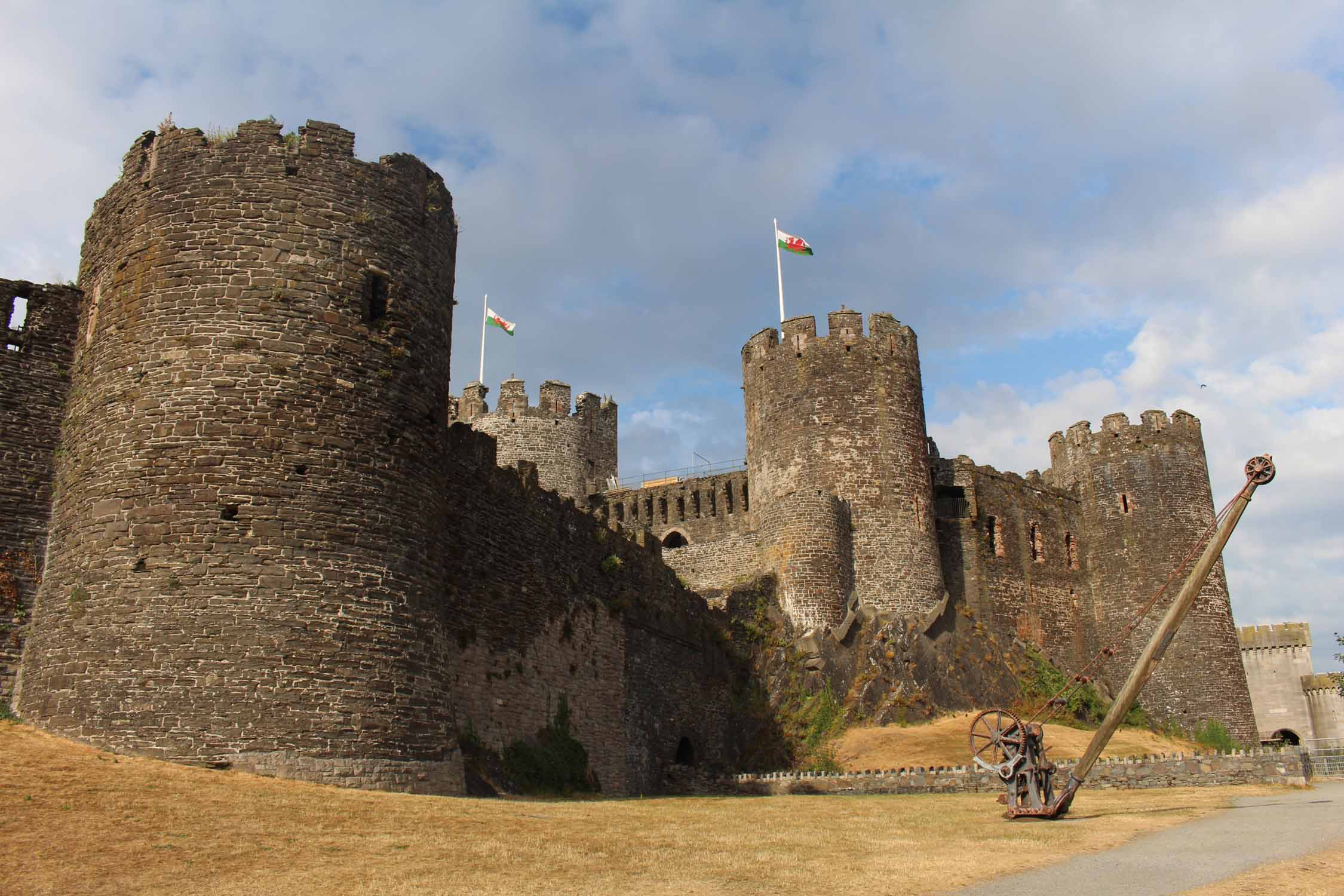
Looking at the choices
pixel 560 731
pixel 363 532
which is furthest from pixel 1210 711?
pixel 363 532

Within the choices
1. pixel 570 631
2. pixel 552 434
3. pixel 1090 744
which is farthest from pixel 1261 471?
pixel 552 434

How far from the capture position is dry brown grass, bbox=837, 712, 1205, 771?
29047 millimetres

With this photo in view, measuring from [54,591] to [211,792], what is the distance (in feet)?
14.4

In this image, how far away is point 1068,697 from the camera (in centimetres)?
3575

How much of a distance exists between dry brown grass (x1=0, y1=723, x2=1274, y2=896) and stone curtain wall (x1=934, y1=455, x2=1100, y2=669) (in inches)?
920

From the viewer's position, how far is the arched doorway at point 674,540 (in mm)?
38688

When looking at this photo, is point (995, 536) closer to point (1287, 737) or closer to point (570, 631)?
point (1287, 737)

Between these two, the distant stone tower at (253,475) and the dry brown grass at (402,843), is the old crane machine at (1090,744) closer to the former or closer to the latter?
the dry brown grass at (402,843)

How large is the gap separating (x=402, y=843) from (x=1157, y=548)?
116 ft

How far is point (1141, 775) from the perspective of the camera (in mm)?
23156

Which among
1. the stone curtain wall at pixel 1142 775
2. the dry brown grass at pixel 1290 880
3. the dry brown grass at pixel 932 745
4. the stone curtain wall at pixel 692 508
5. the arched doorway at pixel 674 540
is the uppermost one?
the stone curtain wall at pixel 692 508

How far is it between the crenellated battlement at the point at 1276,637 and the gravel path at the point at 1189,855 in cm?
3805

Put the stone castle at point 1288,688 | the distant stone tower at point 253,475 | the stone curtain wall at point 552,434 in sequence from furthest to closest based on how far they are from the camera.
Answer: the stone castle at point 1288,688 → the stone curtain wall at point 552,434 → the distant stone tower at point 253,475

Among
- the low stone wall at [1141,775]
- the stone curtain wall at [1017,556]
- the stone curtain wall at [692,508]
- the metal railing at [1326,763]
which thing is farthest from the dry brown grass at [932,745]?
the stone curtain wall at [692,508]
